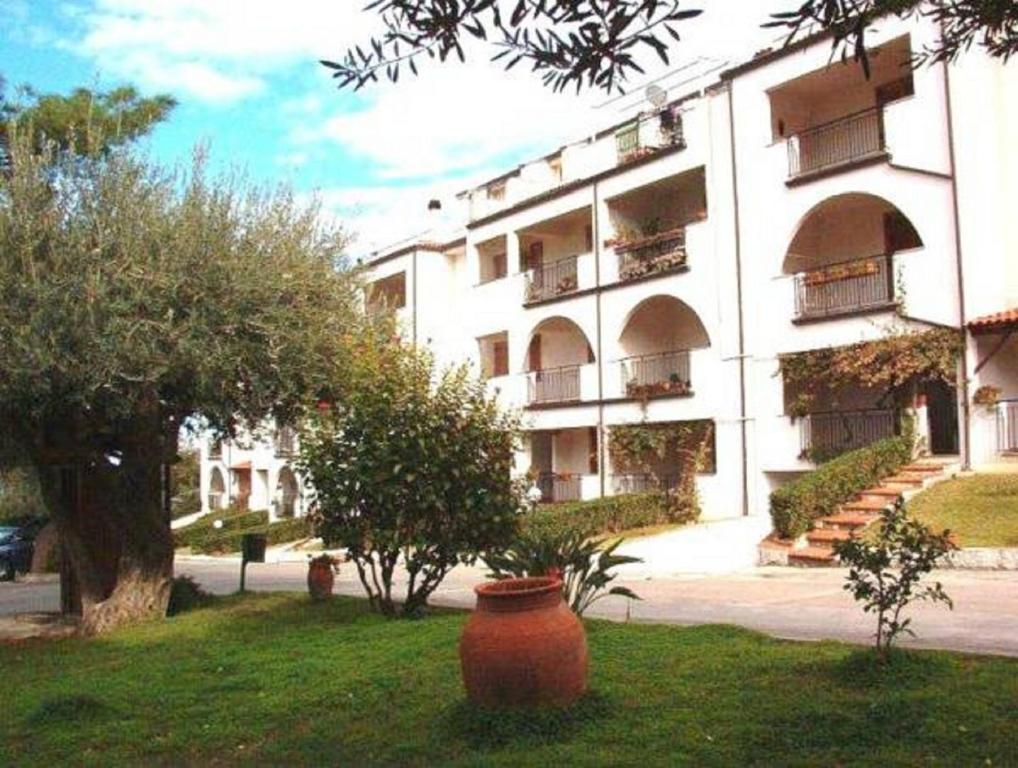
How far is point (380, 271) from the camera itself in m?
42.1

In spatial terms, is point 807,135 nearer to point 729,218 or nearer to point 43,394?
point 729,218

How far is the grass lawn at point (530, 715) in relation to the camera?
5.81m

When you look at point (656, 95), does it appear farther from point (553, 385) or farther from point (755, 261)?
point (553, 385)

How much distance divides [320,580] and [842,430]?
13350 millimetres

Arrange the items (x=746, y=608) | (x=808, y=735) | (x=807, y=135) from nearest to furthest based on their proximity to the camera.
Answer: (x=808, y=735)
(x=746, y=608)
(x=807, y=135)

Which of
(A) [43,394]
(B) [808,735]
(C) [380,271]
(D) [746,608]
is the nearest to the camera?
(B) [808,735]

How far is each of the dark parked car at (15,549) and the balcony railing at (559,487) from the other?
48.4ft

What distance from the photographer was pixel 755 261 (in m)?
25.3

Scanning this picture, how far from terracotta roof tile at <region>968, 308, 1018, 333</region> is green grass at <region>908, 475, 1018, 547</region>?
298 centimetres

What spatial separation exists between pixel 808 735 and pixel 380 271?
1472 inches

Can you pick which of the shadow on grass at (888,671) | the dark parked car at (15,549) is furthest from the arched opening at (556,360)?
the shadow on grass at (888,671)

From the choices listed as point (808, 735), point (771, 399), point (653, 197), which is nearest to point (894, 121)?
point (771, 399)

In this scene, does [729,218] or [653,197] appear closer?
[729,218]

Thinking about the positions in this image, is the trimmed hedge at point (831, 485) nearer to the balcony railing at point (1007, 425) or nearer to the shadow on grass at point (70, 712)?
the balcony railing at point (1007, 425)
